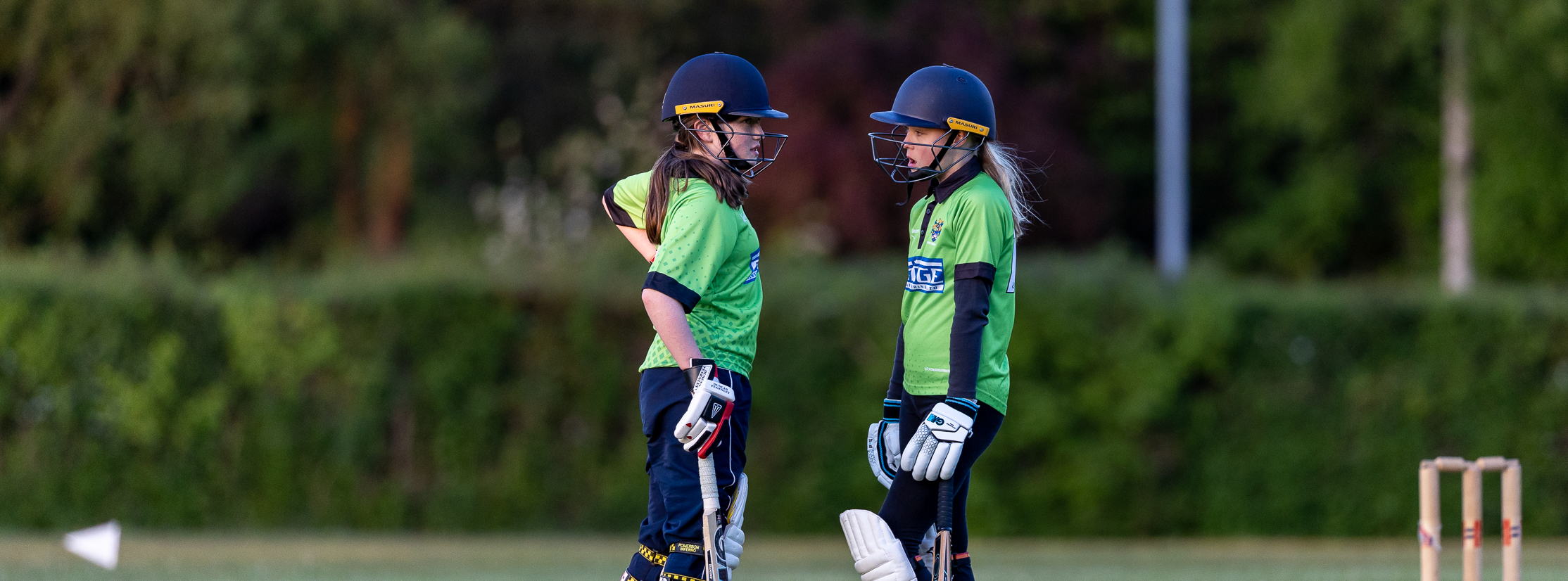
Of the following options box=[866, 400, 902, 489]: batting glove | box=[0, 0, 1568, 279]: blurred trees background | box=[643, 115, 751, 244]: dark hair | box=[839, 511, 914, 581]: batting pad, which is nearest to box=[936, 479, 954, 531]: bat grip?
box=[839, 511, 914, 581]: batting pad

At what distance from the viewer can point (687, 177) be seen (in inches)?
194

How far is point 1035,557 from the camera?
451 inches

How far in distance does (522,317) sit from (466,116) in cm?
1004

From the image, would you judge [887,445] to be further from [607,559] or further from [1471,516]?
[607,559]

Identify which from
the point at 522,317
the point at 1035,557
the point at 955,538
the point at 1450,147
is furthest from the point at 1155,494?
the point at 1450,147

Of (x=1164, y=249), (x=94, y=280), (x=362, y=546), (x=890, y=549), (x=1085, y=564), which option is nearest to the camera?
(x=890, y=549)

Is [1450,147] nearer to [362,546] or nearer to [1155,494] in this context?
[1155,494]

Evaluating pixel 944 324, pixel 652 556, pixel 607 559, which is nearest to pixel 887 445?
pixel 944 324

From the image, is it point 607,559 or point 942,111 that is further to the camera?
point 607,559

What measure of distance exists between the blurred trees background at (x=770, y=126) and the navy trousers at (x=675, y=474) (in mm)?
10877

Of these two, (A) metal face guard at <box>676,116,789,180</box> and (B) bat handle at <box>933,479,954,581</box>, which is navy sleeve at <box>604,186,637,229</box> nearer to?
(A) metal face guard at <box>676,116,789,180</box>

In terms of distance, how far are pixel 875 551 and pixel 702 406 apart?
0.71 metres

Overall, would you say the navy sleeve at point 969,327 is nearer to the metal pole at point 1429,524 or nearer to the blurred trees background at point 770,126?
the metal pole at point 1429,524

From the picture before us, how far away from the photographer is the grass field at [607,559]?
31.1 feet
